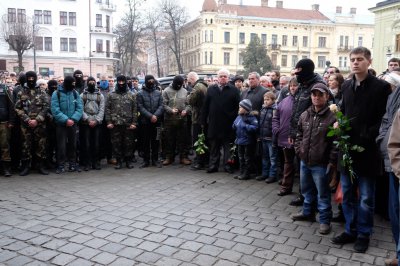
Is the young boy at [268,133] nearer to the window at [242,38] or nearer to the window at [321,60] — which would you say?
the window at [242,38]

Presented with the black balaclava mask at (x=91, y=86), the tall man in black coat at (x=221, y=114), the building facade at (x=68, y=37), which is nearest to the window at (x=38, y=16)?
the building facade at (x=68, y=37)

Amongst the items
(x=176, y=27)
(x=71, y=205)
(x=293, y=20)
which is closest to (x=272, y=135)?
(x=71, y=205)

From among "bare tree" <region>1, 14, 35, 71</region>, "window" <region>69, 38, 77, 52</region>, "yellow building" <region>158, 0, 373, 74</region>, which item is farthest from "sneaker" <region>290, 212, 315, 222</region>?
"yellow building" <region>158, 0, 373, 74</region>

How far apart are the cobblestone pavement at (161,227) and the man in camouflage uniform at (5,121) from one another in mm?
925

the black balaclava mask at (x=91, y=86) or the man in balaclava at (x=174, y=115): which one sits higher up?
the black balaclava mask at (x=91, y=86)

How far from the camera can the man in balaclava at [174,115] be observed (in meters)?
9.32

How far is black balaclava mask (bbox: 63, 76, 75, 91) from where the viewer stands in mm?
8477

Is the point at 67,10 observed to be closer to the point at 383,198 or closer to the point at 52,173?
the point at 52,173

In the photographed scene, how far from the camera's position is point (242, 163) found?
8.18 metres

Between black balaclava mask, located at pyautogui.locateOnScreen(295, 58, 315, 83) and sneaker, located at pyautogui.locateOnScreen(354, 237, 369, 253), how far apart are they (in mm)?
2482

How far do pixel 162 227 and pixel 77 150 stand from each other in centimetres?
511

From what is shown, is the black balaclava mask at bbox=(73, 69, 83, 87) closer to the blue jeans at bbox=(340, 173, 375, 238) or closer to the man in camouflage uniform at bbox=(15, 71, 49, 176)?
the man in camouflage uniform at bbox=(15, 71, 49, 176)

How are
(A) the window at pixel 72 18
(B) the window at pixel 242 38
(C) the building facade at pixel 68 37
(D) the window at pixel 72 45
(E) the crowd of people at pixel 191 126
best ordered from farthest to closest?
(B) the window at pixel 242 38 < (D) the window at pixel 72 45 < (A) the window at pixel 72 18 < (C) the building facade at pixel 68 37 < (E) the crowd of people at pixel 191 126

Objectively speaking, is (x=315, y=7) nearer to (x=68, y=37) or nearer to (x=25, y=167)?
(x=68, y=37)
